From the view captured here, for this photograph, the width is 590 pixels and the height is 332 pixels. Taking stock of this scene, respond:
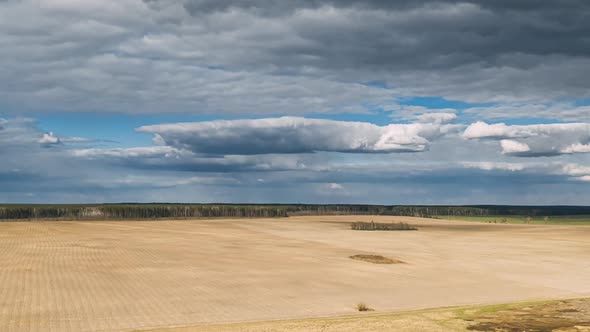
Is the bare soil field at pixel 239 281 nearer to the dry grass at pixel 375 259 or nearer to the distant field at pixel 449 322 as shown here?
the dry grass at pixel 375 259

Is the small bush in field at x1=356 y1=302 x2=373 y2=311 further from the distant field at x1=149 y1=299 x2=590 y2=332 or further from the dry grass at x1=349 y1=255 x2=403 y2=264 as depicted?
the dry grass at x1=349 y1=255 x2=403 y2=264

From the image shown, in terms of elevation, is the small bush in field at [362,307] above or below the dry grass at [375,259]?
below

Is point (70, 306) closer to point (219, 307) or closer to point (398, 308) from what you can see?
point (219, 307)

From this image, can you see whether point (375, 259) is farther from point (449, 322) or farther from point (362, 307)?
point (449, 322)

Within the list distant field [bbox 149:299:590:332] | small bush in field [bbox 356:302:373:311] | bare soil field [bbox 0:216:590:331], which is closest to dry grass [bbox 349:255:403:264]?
bare soil field [bbox 0:216:590:331]

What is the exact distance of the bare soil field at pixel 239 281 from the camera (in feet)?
99.5

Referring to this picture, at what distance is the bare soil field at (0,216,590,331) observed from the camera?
30328 millimetres

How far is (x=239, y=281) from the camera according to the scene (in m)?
41.7

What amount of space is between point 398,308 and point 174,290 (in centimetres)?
1317

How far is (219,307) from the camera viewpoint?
106 ft

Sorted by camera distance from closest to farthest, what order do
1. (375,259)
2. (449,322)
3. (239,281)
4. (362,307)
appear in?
(449,322) → (362,307) → (239,281) → (375,259)

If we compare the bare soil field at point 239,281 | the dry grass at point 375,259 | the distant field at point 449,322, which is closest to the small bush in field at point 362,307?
the bare soil field at point 239,281

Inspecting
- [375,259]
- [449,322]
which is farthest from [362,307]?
[375,259]

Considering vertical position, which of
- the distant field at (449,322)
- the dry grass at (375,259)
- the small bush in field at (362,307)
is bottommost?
the small bush in field at (362,307)
